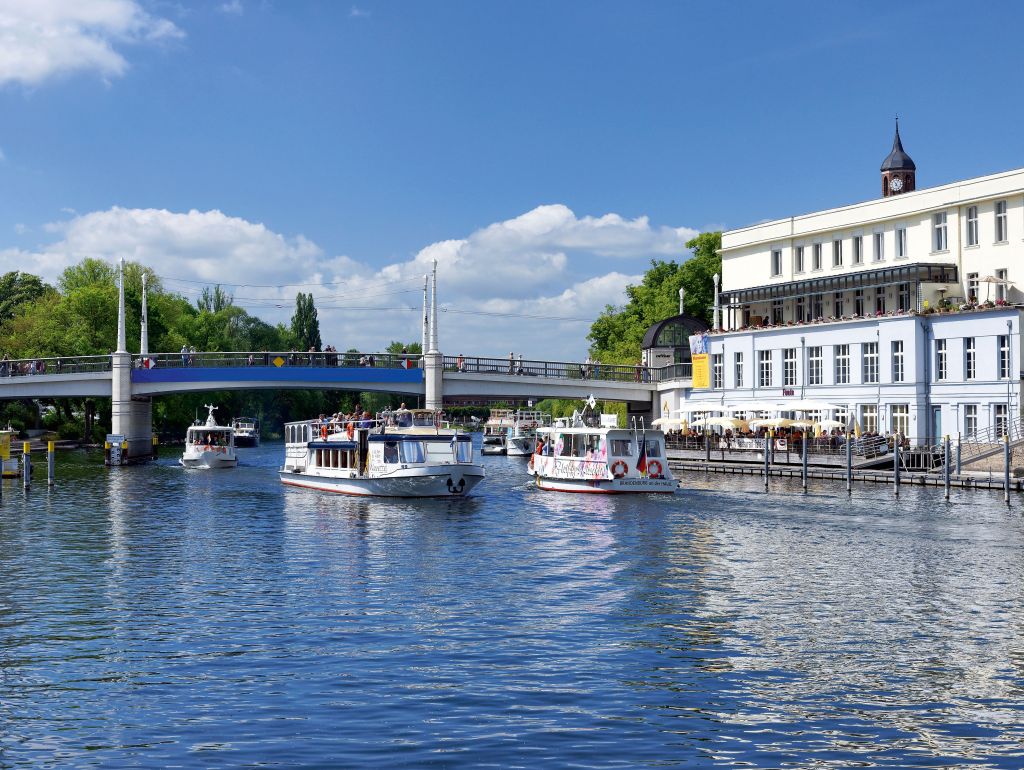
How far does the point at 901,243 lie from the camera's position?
88062 mm

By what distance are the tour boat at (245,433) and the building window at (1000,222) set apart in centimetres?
8765

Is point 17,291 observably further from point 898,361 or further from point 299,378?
point 898,361

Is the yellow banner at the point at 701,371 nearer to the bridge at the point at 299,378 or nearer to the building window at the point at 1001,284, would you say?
the bridge at the point at 299,378

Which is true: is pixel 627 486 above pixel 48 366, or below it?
below

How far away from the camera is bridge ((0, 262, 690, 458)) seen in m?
98.1

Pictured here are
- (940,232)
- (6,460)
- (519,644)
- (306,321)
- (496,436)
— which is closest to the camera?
(519,644)

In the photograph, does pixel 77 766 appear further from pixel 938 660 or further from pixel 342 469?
pixel 342 469

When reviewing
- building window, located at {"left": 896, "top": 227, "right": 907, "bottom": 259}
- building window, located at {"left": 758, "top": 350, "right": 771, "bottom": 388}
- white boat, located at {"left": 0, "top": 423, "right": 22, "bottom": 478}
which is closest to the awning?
building window, located at {"left": 896, "top": 227, "right": 907, "bottom": 259}

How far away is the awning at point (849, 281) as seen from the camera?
82.8 metres

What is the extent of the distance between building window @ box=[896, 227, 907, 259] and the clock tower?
49.4ft

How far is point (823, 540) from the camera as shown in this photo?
43.8 meters

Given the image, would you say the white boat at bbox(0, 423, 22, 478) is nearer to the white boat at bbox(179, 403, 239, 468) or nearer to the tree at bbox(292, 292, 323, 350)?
the white boat at bbox(179, 403, 239, 468)

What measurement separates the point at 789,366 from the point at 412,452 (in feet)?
130

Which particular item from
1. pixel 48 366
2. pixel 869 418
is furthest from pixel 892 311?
pixel 48 366
